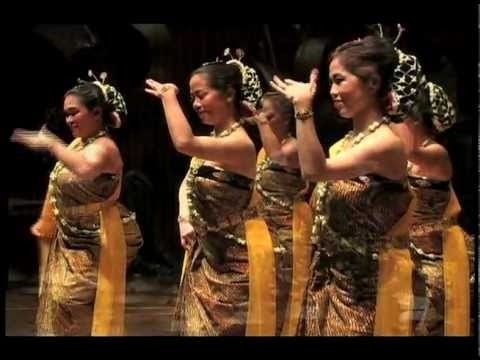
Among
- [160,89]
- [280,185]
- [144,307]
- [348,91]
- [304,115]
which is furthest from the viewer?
[280,185]

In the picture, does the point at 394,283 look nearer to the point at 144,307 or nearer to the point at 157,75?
the point at 144,307

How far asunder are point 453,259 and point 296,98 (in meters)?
0.85

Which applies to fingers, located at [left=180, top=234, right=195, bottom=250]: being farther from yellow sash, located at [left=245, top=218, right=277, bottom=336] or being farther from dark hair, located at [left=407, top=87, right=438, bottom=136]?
dark hair, located at [left=407, top=87, right=438, bottom=136]

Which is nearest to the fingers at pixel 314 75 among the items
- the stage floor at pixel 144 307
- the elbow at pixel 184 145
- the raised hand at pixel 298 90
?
the raised hand at pixel 298 90

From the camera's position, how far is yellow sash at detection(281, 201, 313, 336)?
3.09 metres

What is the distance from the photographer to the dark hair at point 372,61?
2.73 meters

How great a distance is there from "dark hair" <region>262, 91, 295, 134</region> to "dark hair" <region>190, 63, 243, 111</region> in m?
0.10

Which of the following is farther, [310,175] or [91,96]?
[91,96]

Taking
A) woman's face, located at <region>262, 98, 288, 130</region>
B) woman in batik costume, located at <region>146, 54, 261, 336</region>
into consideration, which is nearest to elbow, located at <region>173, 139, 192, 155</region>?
woman in batik costume, located at <region>146, 54, 261, 336</region>

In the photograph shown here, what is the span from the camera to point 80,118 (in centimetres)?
312

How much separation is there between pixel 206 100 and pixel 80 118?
419 millimetres

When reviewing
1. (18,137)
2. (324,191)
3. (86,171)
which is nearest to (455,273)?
(324,191)

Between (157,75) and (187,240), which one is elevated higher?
(157,75)

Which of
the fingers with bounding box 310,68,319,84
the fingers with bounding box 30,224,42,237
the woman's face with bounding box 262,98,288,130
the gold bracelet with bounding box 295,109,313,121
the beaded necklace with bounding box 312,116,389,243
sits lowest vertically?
the fingers with bounding box 30,224,42,237
